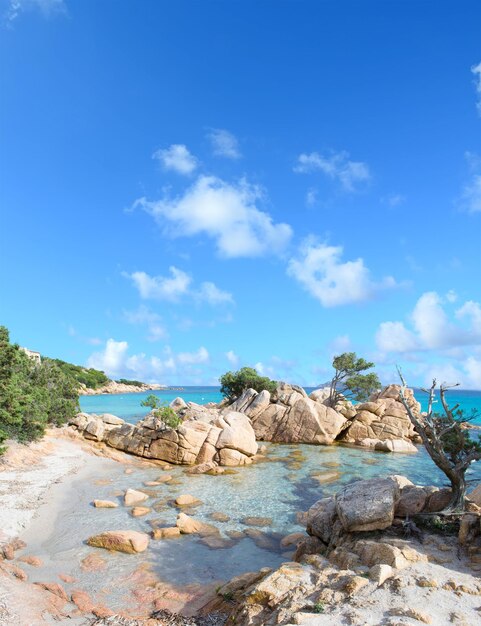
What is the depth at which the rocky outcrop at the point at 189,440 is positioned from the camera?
108 ft

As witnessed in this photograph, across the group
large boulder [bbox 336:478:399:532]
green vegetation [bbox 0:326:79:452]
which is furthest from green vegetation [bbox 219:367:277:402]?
large boulder [bbox 336:478:399:532]

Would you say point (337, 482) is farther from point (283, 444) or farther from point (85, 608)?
point (85, 608)

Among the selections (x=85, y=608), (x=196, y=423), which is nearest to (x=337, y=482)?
(x=196, y=423)

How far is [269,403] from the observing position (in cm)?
4903

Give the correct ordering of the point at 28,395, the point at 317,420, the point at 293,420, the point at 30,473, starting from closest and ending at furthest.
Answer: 1. the point at 30,473
2. the point at 28,395
3. the point at 317,420
4. the point at 293,420

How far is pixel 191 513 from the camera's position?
21406 mm

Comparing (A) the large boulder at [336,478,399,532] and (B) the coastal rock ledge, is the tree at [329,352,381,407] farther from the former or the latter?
(A) the large boulder at [336,478,399,532]

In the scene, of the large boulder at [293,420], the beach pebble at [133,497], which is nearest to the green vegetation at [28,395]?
the beach pebble at [133,497]

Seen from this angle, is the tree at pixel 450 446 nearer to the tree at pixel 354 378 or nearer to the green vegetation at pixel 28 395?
the green vegetation at pixel 28 395

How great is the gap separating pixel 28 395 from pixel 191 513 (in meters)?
14.0

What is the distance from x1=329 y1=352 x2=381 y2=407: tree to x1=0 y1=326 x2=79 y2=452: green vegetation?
116 feet

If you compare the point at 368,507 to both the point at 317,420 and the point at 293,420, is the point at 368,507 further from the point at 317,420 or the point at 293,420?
the point at 293,420

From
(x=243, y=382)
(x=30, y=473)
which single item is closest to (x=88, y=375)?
(x=243, y=382)

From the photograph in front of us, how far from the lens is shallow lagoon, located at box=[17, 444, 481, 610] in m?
14.8
